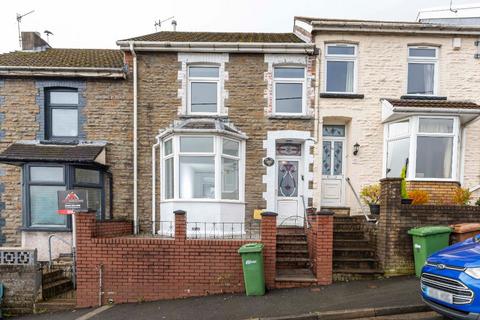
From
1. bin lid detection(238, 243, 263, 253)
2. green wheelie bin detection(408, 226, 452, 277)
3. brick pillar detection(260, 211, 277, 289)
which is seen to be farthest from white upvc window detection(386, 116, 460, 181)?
bin lid detection(238, 243, 263, 253)

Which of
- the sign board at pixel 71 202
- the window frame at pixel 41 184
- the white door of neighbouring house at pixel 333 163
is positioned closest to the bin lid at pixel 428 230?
the white door of neighbouring house at pixel 333 163

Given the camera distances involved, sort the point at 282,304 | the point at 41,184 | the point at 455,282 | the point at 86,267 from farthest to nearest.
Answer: the point at 41,184
the point at 86,267
the point at 282,304
the point at 455,282

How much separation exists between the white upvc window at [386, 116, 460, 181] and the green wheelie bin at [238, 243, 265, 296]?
16.9ft

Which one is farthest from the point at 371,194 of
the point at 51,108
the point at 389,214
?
the point at 51,108

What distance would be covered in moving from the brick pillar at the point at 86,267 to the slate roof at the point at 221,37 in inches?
229

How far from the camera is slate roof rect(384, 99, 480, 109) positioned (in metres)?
7.80

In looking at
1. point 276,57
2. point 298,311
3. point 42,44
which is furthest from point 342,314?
point 42,44

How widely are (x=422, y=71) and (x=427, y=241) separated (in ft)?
18.6

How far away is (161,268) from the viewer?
231 inches

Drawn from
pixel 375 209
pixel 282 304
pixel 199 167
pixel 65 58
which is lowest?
pixel 282 304

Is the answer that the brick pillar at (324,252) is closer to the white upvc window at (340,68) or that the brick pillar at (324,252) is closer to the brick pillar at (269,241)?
the brick pillar at (269,241)

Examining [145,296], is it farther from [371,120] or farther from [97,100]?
[371,120]

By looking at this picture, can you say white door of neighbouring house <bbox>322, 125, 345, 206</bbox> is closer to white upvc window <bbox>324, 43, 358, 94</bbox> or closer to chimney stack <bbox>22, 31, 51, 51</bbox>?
white upvc window <bbox>324, 43, 358, 94</bbox>

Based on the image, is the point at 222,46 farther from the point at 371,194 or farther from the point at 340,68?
the point at 371,194
